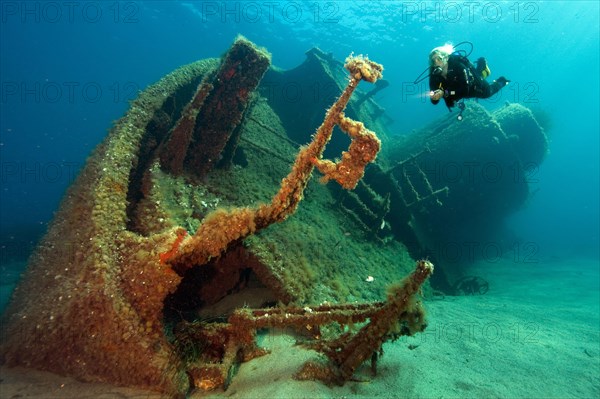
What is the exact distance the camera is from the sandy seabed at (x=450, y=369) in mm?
3170

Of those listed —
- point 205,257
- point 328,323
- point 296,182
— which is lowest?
point 328,323

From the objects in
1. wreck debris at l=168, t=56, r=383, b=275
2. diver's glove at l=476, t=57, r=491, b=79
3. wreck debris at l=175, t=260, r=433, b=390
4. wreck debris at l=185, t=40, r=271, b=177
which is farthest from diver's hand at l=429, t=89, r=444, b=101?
wreck debris at l=185, t=40, r=271, b=177

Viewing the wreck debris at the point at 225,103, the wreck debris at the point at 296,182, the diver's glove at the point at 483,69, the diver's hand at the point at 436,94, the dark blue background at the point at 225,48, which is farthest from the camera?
the dark blue background at the point at 225,48

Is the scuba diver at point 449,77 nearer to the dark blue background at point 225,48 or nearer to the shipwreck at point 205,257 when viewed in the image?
the shipwreck at point 205,257

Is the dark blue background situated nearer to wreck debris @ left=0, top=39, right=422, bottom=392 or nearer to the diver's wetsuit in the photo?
the diver's wetsuit

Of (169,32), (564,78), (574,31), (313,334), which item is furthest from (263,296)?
(564,78)

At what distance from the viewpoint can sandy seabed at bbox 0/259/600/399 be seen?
125 inches

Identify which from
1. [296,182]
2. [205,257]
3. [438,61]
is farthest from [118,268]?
[438,61]

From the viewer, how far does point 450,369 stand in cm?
387

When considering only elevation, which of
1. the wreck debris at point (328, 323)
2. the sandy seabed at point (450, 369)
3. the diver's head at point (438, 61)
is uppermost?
the diver's head at point (438, 61)

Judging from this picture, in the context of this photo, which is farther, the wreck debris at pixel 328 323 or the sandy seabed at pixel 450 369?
the sandy seabed at pixel 450 369

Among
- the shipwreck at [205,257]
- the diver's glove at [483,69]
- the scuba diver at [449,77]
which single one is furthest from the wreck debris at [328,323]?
the diver's glove at [483,69]

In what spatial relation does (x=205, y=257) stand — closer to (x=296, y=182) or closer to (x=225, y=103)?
(x=296, y=182)

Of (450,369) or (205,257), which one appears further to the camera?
(450,369)
